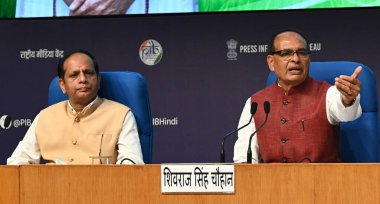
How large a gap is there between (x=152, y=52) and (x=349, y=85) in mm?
2227

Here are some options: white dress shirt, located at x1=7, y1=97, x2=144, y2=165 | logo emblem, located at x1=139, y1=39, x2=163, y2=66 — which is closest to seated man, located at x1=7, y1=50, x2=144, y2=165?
white dress shirt, located at x1=7, y1=97, x2=144, y2=165

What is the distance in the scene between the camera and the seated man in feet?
14.5

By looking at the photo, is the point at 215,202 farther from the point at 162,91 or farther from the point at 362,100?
the point at 162,91

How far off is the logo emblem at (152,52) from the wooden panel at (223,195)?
2611 millimetres

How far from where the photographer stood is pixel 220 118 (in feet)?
18.6

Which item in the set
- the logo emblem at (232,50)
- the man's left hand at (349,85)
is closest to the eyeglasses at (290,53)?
the man's left hand at (349,85)

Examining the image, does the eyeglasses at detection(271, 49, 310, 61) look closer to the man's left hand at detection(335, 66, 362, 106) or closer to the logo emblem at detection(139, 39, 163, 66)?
the man's left hand at detection(335, 66, 362, 106)

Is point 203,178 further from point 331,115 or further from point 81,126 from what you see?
point 81,126

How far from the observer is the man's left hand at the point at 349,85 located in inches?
145

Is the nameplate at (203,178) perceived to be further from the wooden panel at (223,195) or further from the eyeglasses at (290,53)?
the eyeglasses at (290,53)

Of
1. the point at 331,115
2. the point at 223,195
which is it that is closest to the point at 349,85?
the point at 331,115

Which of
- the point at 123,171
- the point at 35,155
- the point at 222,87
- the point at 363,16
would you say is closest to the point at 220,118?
the point at 222,87

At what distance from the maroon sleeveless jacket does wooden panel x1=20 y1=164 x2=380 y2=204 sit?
3.59 ft

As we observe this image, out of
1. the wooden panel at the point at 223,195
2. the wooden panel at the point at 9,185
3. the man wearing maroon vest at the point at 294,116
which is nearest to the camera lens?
the wooden panel at the point at 223,195
